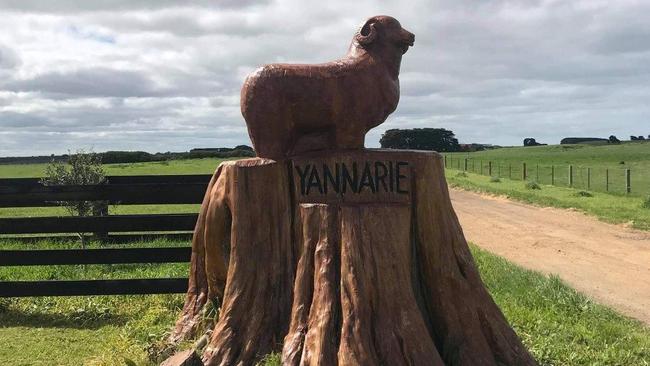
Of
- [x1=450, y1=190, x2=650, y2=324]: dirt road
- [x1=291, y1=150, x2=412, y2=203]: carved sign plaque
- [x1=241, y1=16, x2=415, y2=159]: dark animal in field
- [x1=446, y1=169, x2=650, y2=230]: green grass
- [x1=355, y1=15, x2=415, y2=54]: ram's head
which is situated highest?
[x1=355, y1=15, x2=415, y2=54]: ram's head

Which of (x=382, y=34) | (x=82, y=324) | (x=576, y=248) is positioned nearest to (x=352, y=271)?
(x=382, y=34)

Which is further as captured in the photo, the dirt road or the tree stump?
the dirt road

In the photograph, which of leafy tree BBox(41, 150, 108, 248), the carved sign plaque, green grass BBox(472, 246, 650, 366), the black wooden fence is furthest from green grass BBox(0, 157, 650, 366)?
leafy tree BBox(41, 150, 108, 248)

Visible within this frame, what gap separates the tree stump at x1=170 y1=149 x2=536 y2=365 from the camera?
4.18 metres

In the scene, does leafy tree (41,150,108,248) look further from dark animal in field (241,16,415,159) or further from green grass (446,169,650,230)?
green grass (446,169,650,230)

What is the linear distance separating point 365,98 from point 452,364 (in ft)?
6.55

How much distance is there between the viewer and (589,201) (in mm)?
19500

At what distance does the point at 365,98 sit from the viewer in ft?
14.6

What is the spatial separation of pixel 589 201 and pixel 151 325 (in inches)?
659

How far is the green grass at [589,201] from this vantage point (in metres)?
15.5

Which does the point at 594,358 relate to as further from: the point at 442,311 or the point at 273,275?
the point at 273,275

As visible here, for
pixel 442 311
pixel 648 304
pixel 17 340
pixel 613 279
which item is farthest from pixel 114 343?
pixel 613 279

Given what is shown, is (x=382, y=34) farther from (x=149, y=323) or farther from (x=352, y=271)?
(x=149, y=323)

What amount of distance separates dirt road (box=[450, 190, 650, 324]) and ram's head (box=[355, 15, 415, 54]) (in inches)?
189
